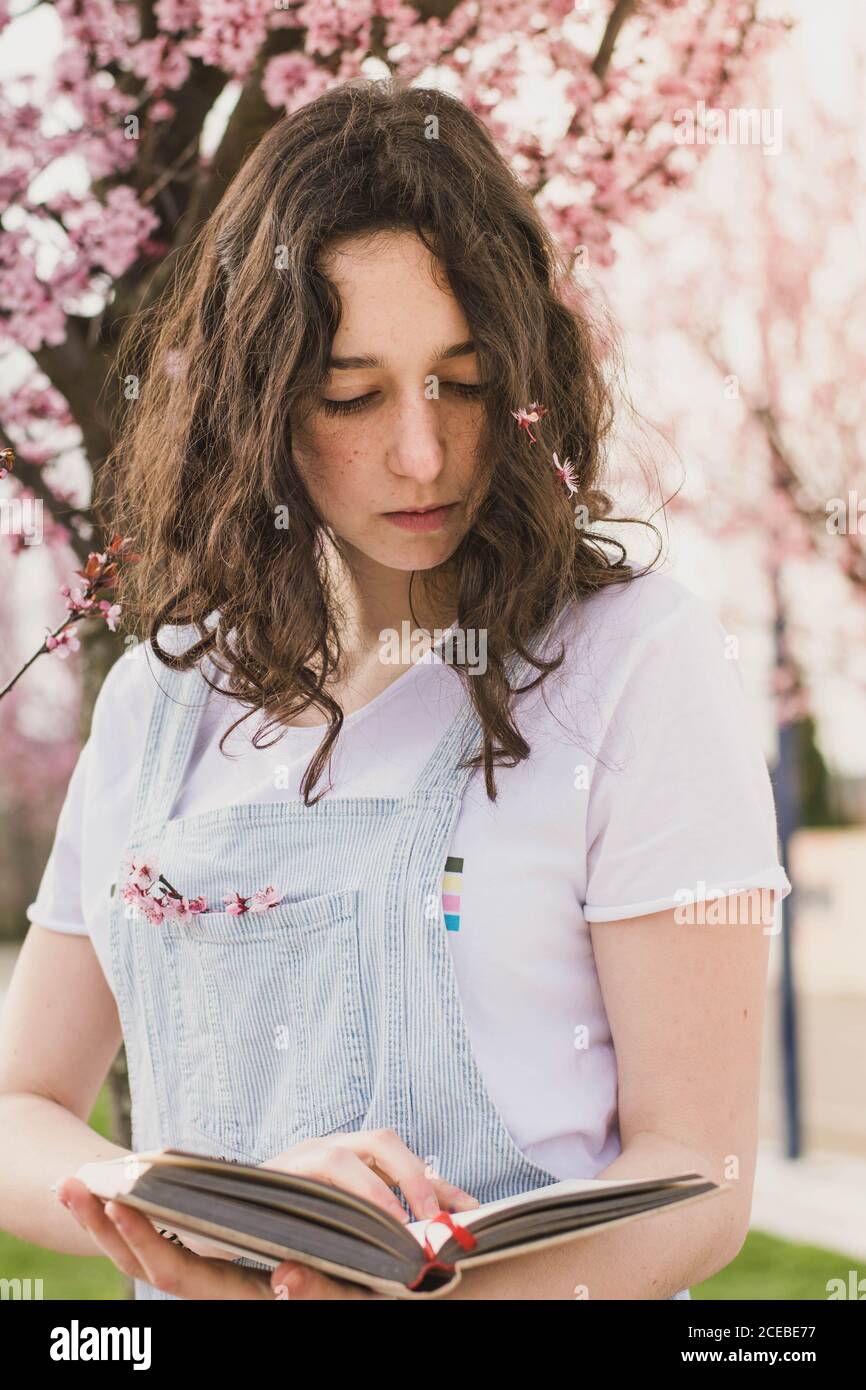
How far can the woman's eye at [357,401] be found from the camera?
60.2 inches

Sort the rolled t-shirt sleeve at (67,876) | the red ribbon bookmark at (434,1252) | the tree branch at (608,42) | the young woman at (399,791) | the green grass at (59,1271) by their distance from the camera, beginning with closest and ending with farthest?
1. the red ribbon bookmark at (434,1252)
2. the young woman at (399,791)
3. the rolled t-shirt sleeve at (67,876)
4. the tree branch at (608,42)
5. the green grass at (59,1271)

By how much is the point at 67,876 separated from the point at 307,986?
397mm

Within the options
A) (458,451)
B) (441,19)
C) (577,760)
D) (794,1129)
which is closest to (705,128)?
(441,19)

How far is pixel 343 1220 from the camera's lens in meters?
1.08

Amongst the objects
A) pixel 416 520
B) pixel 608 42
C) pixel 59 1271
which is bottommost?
pixel 59 1271

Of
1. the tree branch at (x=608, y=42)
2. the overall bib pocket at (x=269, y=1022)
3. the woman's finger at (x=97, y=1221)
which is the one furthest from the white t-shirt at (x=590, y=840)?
the tree branch at (x=608, y=42)

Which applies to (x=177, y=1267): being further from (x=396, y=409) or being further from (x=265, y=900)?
(x=396, y=409)

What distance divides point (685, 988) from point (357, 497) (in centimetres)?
61

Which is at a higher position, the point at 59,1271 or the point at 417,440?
the point at 417,440

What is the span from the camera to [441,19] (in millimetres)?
2305

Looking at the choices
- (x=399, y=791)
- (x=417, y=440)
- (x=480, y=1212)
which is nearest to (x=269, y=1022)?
(x=399, y=791)

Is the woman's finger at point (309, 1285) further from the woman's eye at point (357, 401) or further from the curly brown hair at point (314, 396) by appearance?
the woman's eye at point (357, 401)

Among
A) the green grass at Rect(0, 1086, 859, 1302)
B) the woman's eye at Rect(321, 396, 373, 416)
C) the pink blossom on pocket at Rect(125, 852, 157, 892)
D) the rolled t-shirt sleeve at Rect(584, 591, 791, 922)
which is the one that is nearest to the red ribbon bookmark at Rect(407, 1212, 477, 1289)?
the rolled t-shirt sleeve at Rect(584, 591, 791, 922)
